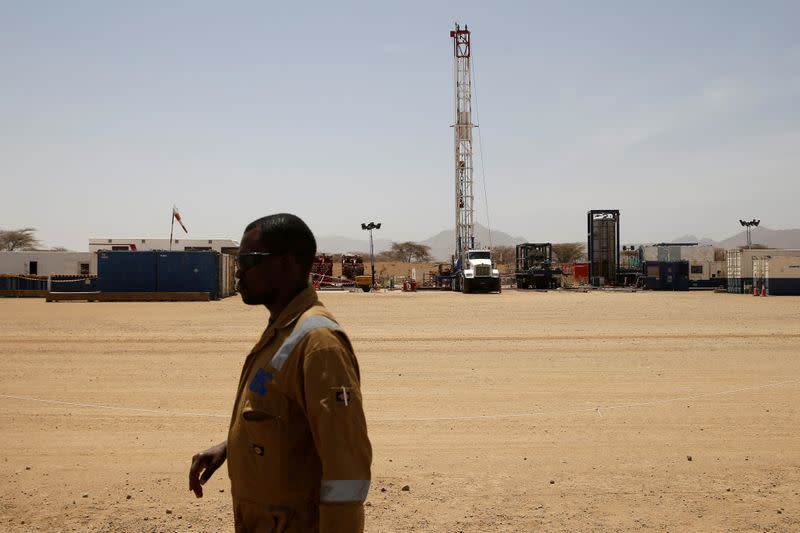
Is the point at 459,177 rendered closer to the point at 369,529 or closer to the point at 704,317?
the point at 704,317

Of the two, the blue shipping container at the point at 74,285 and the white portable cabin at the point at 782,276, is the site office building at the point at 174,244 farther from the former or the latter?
the white portable cabin at the point at 782,276

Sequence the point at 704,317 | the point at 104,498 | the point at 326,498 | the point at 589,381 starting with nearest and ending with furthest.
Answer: the point at 326,498, the point at 104,498, the point at 589,381, the point at 704,317

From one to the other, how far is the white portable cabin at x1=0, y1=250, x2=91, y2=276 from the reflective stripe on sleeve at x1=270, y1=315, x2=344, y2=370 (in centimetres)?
6397

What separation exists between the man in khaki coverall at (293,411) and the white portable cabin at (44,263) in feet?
209

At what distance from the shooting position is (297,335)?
2668 millimetres

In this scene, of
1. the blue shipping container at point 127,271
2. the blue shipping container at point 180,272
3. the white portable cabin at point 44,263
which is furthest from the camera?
the white portable cabin at point 44,263

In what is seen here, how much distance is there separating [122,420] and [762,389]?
9.50 meters

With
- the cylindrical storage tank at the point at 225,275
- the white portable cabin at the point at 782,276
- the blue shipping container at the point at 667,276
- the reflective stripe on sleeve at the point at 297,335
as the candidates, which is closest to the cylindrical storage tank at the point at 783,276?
the white portable cabin at the point at 782,276

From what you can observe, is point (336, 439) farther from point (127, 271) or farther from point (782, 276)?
point (782, 276)

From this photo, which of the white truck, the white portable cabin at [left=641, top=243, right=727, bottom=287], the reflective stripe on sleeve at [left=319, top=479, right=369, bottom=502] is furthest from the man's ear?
the white portable cabin at [left=641, top=243, right=727, bottom=287]

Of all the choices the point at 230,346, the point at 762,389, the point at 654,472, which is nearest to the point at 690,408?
the point at 762,389

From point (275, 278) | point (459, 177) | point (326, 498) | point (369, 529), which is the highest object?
point (459, 177)

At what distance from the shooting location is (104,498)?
664cm

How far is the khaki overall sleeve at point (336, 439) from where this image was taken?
2.53m
